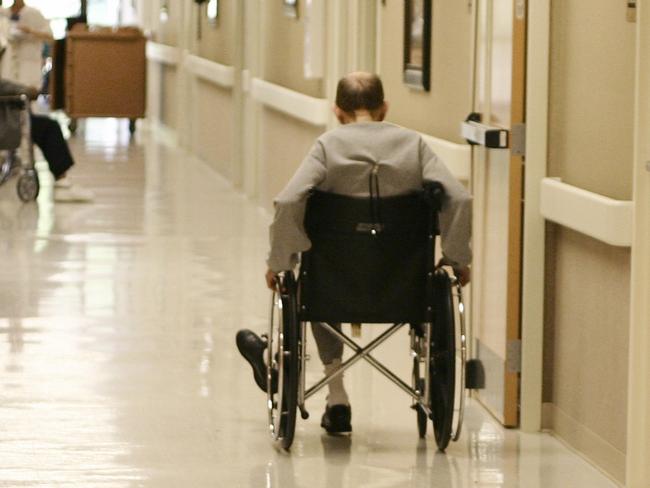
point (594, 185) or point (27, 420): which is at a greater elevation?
point (594, 185)

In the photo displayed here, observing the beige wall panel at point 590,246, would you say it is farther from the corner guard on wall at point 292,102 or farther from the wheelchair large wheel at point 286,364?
the corner guard on wall at point 292,102

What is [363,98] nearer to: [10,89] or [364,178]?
[364,178]

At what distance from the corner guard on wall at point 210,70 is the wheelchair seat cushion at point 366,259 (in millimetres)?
9199

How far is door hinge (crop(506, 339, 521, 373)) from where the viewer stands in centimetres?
525

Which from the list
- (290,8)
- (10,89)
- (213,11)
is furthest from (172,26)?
(10,89)

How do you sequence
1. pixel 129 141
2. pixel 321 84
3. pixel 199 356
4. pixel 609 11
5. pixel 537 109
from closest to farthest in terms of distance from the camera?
pixel 609 11 < pixel 537 109 < pixel 199 356 < pixel 321 84 < pixel 129 141

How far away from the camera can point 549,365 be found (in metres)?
5.26

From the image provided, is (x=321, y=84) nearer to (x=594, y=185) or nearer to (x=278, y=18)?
(x=278, y=18)

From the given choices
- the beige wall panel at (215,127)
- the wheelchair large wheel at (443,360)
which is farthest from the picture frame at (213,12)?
the wheelchair large wheel at (443,360)

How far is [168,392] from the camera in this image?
19.1ft


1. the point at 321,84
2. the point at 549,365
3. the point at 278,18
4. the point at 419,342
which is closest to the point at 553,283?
the point at 549,365

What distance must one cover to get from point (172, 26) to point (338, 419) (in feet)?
47.0

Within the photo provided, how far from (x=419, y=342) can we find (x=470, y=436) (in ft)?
1.57

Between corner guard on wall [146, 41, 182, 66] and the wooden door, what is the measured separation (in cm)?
1219
